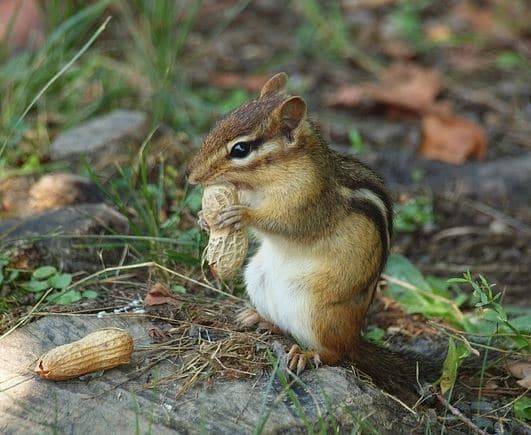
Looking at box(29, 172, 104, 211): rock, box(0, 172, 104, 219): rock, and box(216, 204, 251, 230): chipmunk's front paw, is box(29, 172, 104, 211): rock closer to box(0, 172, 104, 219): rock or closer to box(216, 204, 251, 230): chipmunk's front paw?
box(0, 172, 104, 219): rock

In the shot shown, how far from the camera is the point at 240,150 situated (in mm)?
2986

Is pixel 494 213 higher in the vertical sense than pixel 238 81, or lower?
lower

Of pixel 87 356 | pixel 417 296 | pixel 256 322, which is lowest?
pixel 417 296

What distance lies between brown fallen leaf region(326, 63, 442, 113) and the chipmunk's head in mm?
2736

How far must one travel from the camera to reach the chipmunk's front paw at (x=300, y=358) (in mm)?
2973

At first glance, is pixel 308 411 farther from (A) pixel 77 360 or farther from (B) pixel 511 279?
(B) pixel 511 279

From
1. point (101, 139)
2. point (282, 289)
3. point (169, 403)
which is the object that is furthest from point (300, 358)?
point (101, 139)

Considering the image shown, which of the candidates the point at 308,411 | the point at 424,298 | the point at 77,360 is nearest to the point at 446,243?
the point at 424,298

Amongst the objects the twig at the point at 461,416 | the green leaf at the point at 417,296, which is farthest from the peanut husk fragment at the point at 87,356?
the green leaf at the point at 417,296

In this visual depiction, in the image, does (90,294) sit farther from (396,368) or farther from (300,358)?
(396,368)

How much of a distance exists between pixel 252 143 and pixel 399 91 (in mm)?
3039

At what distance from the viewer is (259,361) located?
3010mm

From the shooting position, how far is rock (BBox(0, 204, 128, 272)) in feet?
11.6

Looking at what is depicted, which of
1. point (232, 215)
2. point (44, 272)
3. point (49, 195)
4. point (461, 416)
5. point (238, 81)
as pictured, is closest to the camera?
point (461, 416)
